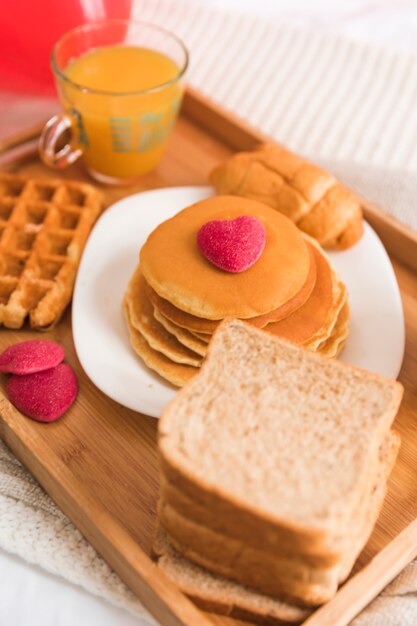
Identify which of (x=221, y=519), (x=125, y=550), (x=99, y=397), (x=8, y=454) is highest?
(x=221, y=519)

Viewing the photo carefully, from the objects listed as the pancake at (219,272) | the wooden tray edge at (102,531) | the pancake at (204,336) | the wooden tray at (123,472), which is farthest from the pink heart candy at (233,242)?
the wooden tray edge at (102,531)

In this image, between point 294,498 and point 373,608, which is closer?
point 294,498

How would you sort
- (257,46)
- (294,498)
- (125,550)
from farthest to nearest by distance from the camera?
(257,46), (125,550), (294,498)

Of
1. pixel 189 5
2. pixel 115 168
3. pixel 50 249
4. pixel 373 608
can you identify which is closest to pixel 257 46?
pixel 189 5

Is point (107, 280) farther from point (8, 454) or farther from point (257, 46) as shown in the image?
point (257, 46)

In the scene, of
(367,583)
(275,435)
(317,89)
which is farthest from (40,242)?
(317,89)

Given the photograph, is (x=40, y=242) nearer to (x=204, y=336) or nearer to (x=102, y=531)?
(x=204, y=336)

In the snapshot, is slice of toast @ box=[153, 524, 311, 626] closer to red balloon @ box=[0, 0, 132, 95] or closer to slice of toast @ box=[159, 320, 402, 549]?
slice of toast @ box=[159, 320, 402, 549]

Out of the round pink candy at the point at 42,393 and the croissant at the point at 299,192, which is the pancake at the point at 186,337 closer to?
the round pink candy at the point at 42,393
